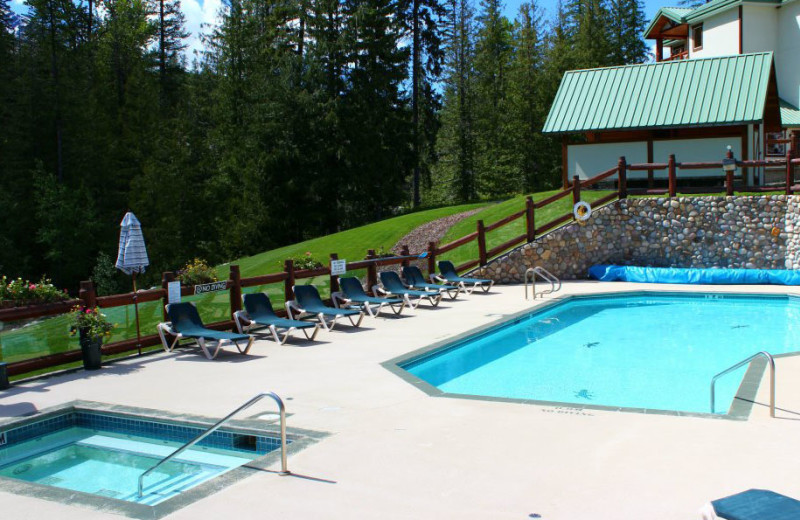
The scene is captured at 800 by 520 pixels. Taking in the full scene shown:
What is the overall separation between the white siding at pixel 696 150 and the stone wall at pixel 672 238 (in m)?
2.08

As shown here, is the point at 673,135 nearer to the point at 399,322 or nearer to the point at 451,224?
the point at 451,224

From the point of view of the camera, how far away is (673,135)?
22891 millimetres

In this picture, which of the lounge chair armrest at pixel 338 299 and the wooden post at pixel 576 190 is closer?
the lounge chair armrest at pixel 338 299

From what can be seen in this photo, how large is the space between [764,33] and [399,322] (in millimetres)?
26234

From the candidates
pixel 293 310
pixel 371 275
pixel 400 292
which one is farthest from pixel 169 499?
pixel 371 275

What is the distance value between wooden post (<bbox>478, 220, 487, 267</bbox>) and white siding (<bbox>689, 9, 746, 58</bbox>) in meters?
18.8

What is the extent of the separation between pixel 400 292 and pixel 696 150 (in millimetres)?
12207

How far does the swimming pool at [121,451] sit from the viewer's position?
6246 millimetres

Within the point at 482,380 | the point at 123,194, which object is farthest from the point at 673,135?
the point at 123,194

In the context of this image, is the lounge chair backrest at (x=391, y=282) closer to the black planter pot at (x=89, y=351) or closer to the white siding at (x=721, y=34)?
the black planter pot at (x=89, y=351)

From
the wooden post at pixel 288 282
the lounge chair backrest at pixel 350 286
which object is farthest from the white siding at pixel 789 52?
the wooden post at pixel 288 282

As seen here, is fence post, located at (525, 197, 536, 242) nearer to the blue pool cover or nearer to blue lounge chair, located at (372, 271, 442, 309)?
the blue pool cover

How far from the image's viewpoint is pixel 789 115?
94.0ft

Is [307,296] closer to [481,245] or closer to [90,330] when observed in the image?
[90,330]
